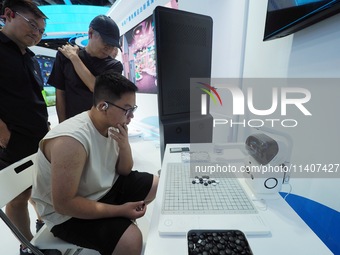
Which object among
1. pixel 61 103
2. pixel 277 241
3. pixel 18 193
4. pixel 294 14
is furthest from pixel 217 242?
pixel 61 103

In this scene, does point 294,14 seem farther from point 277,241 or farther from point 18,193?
point 18,193

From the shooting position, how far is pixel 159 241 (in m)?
0.50

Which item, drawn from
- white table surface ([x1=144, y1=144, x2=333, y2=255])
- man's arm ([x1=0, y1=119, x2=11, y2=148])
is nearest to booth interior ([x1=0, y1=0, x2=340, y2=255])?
white table surface ([x1=144, y1=144, x2=333, y2=255])

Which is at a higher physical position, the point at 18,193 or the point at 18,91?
the point at 18,91

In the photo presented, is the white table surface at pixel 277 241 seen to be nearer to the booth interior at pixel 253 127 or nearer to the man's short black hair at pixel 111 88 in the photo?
the booth interior at pixel 253 127

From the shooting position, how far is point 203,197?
70 cm

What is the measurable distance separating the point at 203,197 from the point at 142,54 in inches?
124

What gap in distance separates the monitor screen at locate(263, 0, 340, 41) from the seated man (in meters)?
0.86

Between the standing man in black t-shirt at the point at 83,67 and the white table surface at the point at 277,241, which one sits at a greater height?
the standing man in black t-shirt at the point at 83,67

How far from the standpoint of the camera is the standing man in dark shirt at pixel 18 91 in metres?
1.08

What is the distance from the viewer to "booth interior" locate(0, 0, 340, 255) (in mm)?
573

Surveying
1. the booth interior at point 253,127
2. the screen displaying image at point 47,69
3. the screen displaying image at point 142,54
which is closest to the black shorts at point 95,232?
the booth interior at point 253,127

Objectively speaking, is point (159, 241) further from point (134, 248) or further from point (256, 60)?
point (256, 60)

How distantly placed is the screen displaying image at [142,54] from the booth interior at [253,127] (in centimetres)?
133
